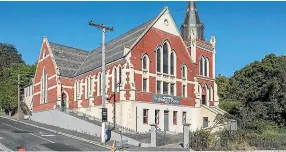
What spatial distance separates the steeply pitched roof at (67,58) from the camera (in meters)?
52.3

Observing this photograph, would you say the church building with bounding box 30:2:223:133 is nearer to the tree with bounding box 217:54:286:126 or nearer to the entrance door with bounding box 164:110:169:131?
the entrance door with bounding box 164:110:169:131

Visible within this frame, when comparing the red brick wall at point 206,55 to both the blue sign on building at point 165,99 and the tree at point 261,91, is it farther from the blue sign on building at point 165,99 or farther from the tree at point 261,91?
the blue sign on building at point 165,99

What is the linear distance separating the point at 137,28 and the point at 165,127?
1301 cm

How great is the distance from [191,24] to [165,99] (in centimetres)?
1581

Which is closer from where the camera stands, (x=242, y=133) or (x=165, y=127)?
(x=242, y=133)

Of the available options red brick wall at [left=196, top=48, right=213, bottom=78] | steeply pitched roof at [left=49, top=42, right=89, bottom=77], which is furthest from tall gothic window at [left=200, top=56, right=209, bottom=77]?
steeply pitched roof at [left=49, top=42, right=89, bottom=77]

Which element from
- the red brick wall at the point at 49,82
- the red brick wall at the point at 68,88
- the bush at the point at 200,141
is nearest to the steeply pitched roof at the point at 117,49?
the red brick wall at the point at 68,88

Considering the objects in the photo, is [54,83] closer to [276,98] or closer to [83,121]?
[83,121]


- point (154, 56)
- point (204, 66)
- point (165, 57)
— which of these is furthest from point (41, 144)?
point (204, 66)

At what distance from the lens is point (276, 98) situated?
1642 inches

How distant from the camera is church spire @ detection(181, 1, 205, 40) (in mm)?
54750

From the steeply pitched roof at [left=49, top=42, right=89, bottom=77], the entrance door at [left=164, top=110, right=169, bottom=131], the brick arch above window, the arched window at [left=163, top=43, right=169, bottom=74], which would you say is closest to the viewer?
the brick arch above window

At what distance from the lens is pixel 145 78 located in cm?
4225

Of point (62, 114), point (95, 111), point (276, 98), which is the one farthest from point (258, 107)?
point (62, 114)
